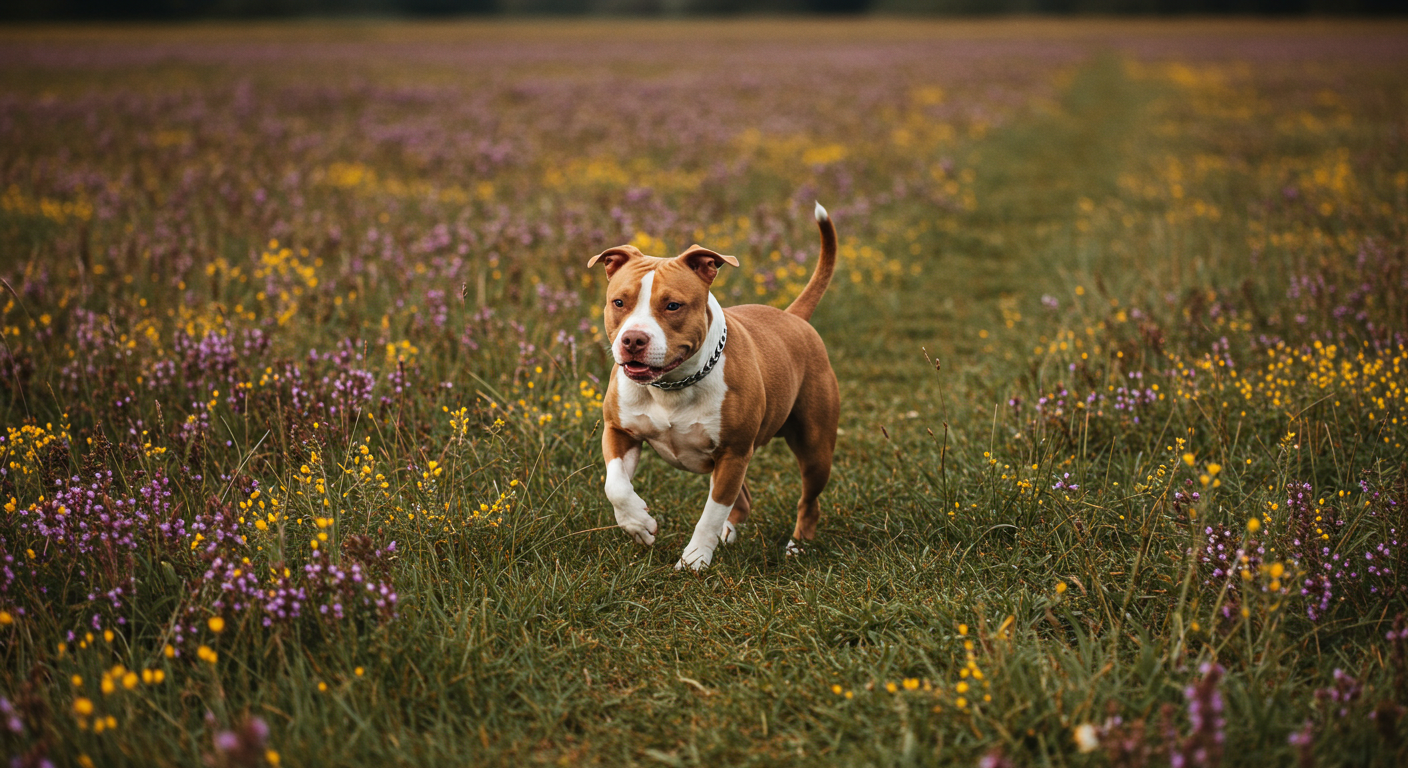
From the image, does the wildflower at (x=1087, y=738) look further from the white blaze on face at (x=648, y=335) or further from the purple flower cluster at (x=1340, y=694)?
the white blaze on face at (x=648, y=335)

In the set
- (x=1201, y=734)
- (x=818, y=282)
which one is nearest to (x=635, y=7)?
(x=818, y=282)

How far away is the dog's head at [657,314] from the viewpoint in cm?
338

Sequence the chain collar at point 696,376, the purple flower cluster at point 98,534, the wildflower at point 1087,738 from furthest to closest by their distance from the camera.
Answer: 1. the chain collar at point 696,376
2. the purple flower cluster at point 98,534
3. the wildflower at point 1087,738

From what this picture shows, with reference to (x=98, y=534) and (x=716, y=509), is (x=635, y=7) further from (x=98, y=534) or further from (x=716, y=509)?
(x=98, y=534)

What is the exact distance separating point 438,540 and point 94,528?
128 centimetres

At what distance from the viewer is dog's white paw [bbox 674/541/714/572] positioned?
3.87 m

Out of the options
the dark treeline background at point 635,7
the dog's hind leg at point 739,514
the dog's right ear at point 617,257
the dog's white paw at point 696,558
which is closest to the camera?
the dog's white paw at point 696,558

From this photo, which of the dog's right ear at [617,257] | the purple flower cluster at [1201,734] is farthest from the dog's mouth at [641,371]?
the purple flower cluster at [1201,734]

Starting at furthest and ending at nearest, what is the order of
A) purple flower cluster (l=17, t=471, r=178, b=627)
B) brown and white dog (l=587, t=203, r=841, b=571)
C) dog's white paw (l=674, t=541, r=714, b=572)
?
dog's white paw (l=674, t=541, r=714, b=572), brown and white dog (l=587, t=203, r=841, b=571), purple flower cluster (l=17, t=471, r=178, b=627)

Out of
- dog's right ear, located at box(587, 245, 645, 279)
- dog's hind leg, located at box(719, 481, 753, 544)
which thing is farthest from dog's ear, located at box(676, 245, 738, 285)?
dog's hind leg, located at box(719, 481, 753, 544)

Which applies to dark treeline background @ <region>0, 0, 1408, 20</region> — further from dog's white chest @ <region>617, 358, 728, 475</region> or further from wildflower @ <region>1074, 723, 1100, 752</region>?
wildflower @ <region>1074, 723, 1100, 752</region>

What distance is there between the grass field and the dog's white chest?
0.60 m

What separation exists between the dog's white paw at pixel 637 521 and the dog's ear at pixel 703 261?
1025mm

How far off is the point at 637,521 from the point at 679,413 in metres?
0.52
